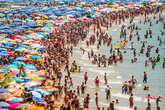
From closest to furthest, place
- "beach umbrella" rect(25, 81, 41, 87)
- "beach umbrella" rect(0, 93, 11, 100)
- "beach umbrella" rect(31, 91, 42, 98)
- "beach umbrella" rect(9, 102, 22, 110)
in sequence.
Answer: "beach umbrella" rect(9, 102, 22, 110) → "beach umbrella" rect(0, 93, 11, 100) → "beach umbrella" rect(31, 91, 42, 98) → "beach umbrella" rect(25, 81, 41, 87)

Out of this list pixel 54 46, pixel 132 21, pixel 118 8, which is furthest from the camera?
pixel 118 8

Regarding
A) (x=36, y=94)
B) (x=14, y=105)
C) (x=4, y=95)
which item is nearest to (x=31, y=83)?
(x=36, y=94)

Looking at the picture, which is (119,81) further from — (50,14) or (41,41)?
(50,14)

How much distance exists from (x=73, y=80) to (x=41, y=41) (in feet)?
34.5

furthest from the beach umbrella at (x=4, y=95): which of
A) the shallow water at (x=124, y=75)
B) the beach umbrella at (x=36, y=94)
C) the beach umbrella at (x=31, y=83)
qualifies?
the shallow water at (x=124, y=75)

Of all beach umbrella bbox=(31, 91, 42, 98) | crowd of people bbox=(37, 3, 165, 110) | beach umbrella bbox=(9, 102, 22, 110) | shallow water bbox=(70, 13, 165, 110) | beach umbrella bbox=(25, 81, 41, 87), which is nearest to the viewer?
beach umbrella bbox=(9, 102, 22, 110)

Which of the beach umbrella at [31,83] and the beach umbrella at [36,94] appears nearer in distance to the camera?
the beach umbrella at [36,94]

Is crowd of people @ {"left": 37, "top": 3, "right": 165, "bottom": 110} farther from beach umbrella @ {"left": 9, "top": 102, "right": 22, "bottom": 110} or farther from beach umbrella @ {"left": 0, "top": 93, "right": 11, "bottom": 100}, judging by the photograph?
beach umbrella @ {"left": 0, "top": 93, "right": 11, "bottom": 100}

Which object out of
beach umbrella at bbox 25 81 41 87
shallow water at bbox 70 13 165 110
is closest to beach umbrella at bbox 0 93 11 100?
beach umbrella at bbox 25 81 41 87

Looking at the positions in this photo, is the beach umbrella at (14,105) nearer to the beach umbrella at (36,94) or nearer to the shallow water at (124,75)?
the beach umbrella at (36,94)

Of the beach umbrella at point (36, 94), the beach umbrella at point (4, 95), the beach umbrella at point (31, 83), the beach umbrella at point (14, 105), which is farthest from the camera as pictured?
the beach umbrella at point (31, 83)

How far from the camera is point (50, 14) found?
182ft

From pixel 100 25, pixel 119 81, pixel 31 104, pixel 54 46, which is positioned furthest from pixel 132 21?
pixel 31 104

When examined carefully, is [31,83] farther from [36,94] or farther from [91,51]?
[91,51]
